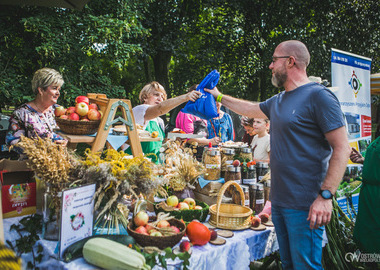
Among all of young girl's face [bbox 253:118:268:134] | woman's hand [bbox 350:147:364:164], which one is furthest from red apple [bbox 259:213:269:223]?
young girl's face [bbox 253:118:268:134]

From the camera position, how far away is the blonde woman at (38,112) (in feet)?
8.98

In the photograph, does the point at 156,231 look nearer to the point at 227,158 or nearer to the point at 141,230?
the point at 141,230

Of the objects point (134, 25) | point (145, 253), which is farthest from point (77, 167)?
→ point (134, 25)

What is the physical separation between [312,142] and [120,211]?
129 cm

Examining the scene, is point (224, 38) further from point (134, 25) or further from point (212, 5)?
point (134, 25)

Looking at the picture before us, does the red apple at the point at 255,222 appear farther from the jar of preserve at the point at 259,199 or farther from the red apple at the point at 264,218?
the jar of preserve at the point at 259,199

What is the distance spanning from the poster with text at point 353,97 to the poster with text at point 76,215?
323cm

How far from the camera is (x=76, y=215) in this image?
1.54 meters

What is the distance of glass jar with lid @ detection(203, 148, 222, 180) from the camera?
2.58 metres

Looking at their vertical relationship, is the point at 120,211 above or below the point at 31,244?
above

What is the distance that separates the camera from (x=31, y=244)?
165 centimetres

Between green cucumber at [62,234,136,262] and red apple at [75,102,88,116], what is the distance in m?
0.97

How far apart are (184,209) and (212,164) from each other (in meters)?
0.63

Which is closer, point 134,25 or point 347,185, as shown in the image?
point 347,185
